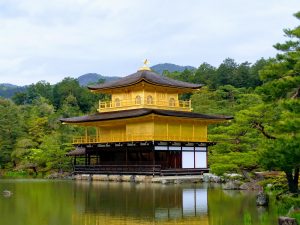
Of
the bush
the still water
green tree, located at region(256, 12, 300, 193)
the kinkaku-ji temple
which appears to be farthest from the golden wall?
green tree, located at region(256, 12, 300, 193)

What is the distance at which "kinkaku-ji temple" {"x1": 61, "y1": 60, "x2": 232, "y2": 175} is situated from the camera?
3903 cm

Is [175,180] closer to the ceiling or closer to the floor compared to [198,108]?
closer to the floor

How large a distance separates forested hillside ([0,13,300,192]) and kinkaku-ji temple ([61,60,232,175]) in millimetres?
1965

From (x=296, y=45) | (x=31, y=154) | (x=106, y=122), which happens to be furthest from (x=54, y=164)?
(x=296, y=45)

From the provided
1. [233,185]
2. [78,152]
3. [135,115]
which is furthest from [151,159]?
[233,185]

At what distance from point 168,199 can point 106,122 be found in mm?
21471

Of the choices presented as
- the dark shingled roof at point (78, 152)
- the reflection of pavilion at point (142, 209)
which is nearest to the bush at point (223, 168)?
the reflection of pavilion at point (142, 209)

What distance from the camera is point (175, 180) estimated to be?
35.0 m

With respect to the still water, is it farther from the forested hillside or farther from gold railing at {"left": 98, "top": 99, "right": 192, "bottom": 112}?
gold railing at {"left": 98, "top": 99, "right": 192, "bottom": 112}

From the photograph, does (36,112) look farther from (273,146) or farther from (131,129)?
(273,146)

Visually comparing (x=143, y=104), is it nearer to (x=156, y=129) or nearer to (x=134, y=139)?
(x=156, y=129)

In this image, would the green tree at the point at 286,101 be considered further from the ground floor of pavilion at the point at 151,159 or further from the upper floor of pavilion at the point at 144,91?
the upper floor of pavilion at the point at 144,91

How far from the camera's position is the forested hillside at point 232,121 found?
14531mm

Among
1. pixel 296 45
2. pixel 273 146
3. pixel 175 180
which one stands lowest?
pixel 175 180
